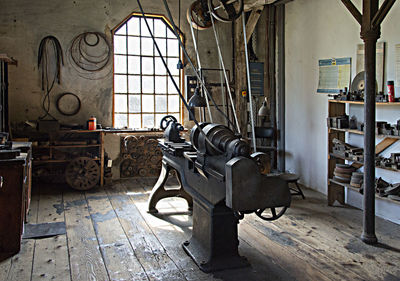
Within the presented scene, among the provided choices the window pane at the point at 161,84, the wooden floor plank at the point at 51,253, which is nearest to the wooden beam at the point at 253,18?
the window pane at the point at 161,84

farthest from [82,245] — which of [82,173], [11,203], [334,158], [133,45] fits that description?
[133,45]

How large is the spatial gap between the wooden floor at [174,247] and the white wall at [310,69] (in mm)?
1033

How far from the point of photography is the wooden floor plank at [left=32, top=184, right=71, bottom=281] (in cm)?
311

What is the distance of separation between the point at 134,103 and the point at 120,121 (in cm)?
40

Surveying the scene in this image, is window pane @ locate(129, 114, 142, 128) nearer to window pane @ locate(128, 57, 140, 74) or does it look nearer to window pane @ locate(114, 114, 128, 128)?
window pane @ locate(114, 114, 128, 128)

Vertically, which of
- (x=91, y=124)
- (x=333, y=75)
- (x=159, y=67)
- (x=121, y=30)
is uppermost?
(x=121, y=30)

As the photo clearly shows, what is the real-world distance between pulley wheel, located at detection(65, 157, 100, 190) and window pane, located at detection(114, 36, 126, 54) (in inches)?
76.9

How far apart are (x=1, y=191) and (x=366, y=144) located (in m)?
3.38

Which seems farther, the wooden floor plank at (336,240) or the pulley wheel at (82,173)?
the pulley wheel at (82,173)

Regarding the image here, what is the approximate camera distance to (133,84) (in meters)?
6.81

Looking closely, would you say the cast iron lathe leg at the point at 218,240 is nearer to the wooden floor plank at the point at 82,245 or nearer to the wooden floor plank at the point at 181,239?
the wooden floor plank at the point at 181,239

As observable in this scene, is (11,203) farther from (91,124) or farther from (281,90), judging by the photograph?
(281,90)

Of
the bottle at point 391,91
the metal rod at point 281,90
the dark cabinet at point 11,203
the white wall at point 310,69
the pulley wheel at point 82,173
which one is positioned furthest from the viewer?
the metal rod at point 281,90

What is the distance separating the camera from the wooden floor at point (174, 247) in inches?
123
